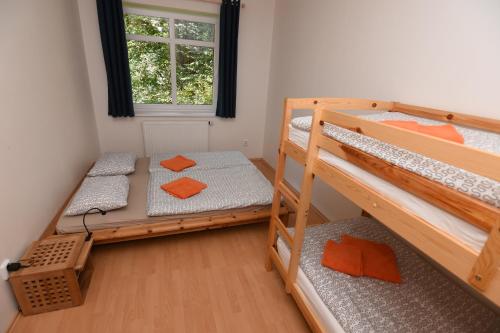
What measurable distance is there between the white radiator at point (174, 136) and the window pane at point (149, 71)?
1.40 feet

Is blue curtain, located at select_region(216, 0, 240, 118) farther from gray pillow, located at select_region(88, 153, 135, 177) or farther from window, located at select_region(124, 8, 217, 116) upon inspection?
gray pillow, located at select_region(88, 153, 135, 177)

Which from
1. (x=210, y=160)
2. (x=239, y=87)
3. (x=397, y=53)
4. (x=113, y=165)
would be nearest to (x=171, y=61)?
(x=239, y=87)

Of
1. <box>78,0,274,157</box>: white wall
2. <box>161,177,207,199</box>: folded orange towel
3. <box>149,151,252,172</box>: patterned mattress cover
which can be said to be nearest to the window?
<box>78,0,274,157</box>: white wall

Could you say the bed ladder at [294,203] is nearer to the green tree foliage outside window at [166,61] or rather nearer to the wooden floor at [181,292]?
the wooden floor at [181,292]

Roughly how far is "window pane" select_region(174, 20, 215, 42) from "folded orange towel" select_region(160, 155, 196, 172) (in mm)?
1714

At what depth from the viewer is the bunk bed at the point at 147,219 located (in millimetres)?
1856

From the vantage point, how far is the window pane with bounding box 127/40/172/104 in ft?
10.9

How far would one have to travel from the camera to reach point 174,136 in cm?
354

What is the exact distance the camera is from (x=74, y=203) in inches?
75.3

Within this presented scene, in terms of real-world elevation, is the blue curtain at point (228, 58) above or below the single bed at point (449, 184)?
above

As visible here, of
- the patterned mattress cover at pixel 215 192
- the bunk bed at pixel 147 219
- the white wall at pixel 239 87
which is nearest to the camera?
the bunk bed at pixel 147 219

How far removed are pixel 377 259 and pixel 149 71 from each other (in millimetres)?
3420

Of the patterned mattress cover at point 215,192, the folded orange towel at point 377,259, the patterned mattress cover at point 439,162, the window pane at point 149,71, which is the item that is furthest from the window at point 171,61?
the folded orange towel at point 377,259

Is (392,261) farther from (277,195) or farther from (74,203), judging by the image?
(74,203)
